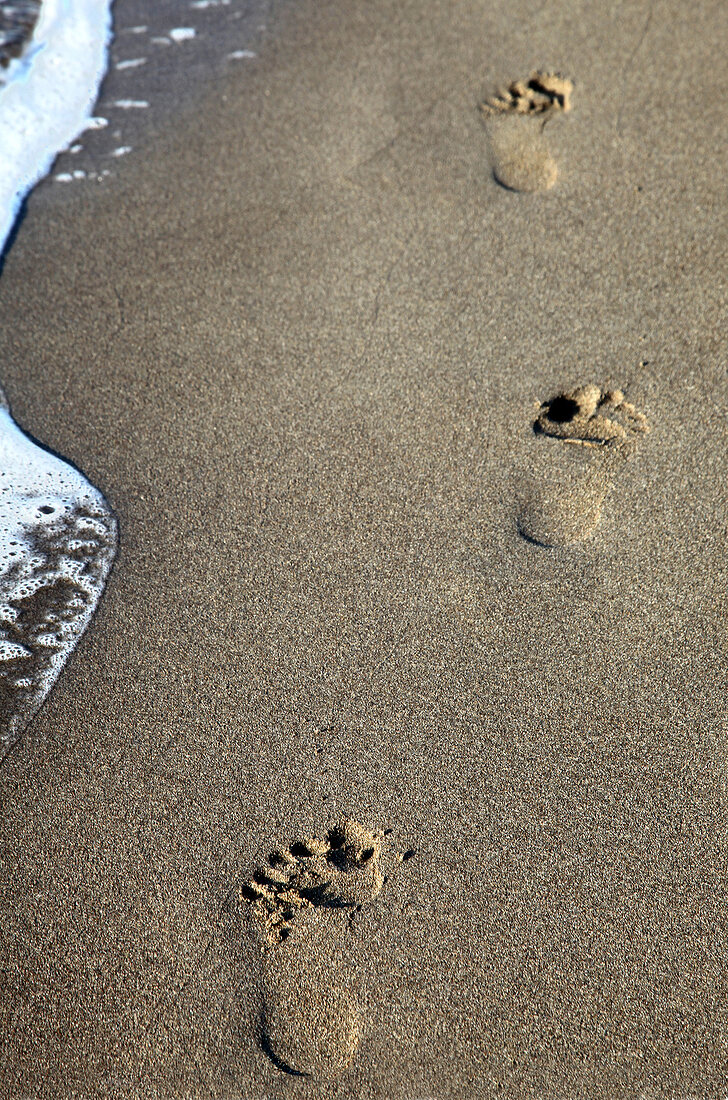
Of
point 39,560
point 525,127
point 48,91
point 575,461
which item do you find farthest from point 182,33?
point 575,461

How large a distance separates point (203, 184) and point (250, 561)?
5.71 ft

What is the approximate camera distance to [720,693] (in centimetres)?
196

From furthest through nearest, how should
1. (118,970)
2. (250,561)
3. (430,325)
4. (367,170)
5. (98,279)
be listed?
(367,170)
(98,279)
(430,325)
(250,561)
(118,970)

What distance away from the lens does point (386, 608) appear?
2.12 meters

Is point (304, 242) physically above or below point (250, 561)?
above

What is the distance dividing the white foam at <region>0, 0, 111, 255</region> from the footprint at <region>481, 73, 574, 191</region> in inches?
72.1

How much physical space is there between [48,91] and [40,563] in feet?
8.55

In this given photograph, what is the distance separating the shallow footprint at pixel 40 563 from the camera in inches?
83.0

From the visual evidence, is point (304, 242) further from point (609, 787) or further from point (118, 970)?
point (118, 970)

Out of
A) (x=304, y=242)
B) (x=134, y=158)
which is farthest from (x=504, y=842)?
(x=134, y=158)

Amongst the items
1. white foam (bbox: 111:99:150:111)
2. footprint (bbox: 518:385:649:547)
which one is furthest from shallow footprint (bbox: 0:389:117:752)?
white foam (bbox: 111:99:150:111)

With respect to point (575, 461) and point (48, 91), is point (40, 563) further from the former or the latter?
point (48, 91)

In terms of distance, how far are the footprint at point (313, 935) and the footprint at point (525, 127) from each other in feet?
8.07

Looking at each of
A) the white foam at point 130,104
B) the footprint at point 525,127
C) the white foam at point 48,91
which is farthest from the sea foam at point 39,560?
the footprint at point 525,127
